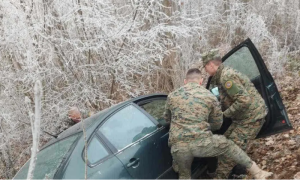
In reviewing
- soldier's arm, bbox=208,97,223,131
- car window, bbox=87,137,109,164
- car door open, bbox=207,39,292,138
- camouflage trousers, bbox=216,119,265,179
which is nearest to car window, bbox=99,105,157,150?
car window, bbox=87,137,109,164

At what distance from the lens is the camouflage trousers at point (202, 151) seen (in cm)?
278

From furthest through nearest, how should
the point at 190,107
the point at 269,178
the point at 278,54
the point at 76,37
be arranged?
1. the point at 278,54
2. the point at 76,37
3. the point at 269,178
4. the point at 190,107

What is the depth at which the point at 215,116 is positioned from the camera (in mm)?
3000

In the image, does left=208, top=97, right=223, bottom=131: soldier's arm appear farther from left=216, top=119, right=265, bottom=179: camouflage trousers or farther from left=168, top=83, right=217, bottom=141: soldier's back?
left=216, top=119, right=265, bottom=179: camouflage trousers

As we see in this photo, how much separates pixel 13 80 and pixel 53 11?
1.41m

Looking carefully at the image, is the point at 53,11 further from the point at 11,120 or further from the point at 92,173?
the point at 92,173

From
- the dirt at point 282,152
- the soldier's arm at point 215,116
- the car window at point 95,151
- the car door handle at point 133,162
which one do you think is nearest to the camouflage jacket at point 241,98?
the soldier's arm at point 215,116

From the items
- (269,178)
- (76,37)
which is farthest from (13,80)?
(269,178)

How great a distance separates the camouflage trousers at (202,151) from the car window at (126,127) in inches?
16.6

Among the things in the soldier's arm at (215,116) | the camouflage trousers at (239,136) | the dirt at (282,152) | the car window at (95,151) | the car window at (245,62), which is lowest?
the dirt at (282,152)

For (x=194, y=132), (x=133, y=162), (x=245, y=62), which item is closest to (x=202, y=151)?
(x=194, y=132)

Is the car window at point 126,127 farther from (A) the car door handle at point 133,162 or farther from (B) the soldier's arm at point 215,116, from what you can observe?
(B) the soldier's arm at point 215,116

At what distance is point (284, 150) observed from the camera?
3777mm

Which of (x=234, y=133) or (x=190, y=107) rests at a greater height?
(x=190, y=107)
